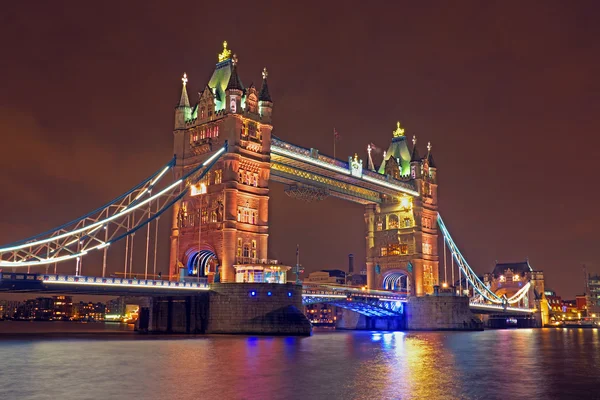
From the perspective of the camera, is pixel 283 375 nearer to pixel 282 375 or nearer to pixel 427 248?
pixel 282 375

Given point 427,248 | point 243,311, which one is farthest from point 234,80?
point 427,248

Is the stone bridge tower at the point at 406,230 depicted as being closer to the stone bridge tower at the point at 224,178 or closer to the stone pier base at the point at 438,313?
the stone pier base at the point at 438,313

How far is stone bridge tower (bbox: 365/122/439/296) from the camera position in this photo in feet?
324

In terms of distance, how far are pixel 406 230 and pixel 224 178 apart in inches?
1700

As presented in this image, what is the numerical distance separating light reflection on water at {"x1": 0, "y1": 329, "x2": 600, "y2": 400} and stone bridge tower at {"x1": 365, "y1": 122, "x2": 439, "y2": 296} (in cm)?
5803

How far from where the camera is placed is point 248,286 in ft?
194

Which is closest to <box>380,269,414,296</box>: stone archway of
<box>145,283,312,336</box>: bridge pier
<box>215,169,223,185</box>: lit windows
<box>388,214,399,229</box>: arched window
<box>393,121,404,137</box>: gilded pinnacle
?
<box>388,214,399,229</box>: arched window

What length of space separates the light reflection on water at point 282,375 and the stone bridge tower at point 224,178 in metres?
24.8

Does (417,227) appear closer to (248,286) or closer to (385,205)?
(385,205)

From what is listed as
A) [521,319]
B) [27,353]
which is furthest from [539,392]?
[521,319]

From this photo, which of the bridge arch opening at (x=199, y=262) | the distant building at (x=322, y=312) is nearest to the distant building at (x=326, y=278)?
the distant building at (x=322, y=312)

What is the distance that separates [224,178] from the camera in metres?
65.1

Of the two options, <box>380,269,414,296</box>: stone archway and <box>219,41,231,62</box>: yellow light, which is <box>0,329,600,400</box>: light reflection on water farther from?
<box>380,269,414,296</box>: stone archway

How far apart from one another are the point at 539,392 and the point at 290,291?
39167 millimetres
